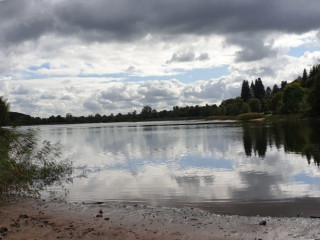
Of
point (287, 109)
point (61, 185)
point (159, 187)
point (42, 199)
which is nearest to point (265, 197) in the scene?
point (159, 187)

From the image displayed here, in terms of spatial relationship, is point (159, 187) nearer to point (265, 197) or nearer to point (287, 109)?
point (265, 197)

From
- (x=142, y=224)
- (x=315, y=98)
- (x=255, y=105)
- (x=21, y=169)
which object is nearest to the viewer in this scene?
(x=142, y=224)

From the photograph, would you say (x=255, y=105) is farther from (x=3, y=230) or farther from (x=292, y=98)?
(x=3, y=230)

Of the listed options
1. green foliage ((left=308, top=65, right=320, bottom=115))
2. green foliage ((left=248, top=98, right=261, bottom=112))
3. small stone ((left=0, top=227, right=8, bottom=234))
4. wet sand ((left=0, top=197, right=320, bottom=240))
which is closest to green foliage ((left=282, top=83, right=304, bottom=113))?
green foliage ((left=308, top=65, right=320, bottom=115))

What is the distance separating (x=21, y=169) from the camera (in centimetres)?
1644

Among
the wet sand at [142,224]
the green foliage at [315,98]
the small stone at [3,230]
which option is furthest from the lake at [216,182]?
the green foliage at [315,98]

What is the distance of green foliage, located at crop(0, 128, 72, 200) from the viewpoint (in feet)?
45.1

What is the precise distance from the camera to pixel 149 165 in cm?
2589

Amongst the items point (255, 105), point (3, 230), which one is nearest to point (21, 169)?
point (3, 230)

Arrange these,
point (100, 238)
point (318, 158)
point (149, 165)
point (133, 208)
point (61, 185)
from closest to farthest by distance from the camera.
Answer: point (100, 238) → point (133, 208) → point (61, 185) → point (318, 158) → point (149, 165)

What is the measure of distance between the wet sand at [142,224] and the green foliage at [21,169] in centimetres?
193

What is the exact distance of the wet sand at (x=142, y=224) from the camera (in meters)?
8.98

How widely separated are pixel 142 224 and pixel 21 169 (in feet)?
29.7

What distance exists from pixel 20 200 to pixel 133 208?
5.67 metres
